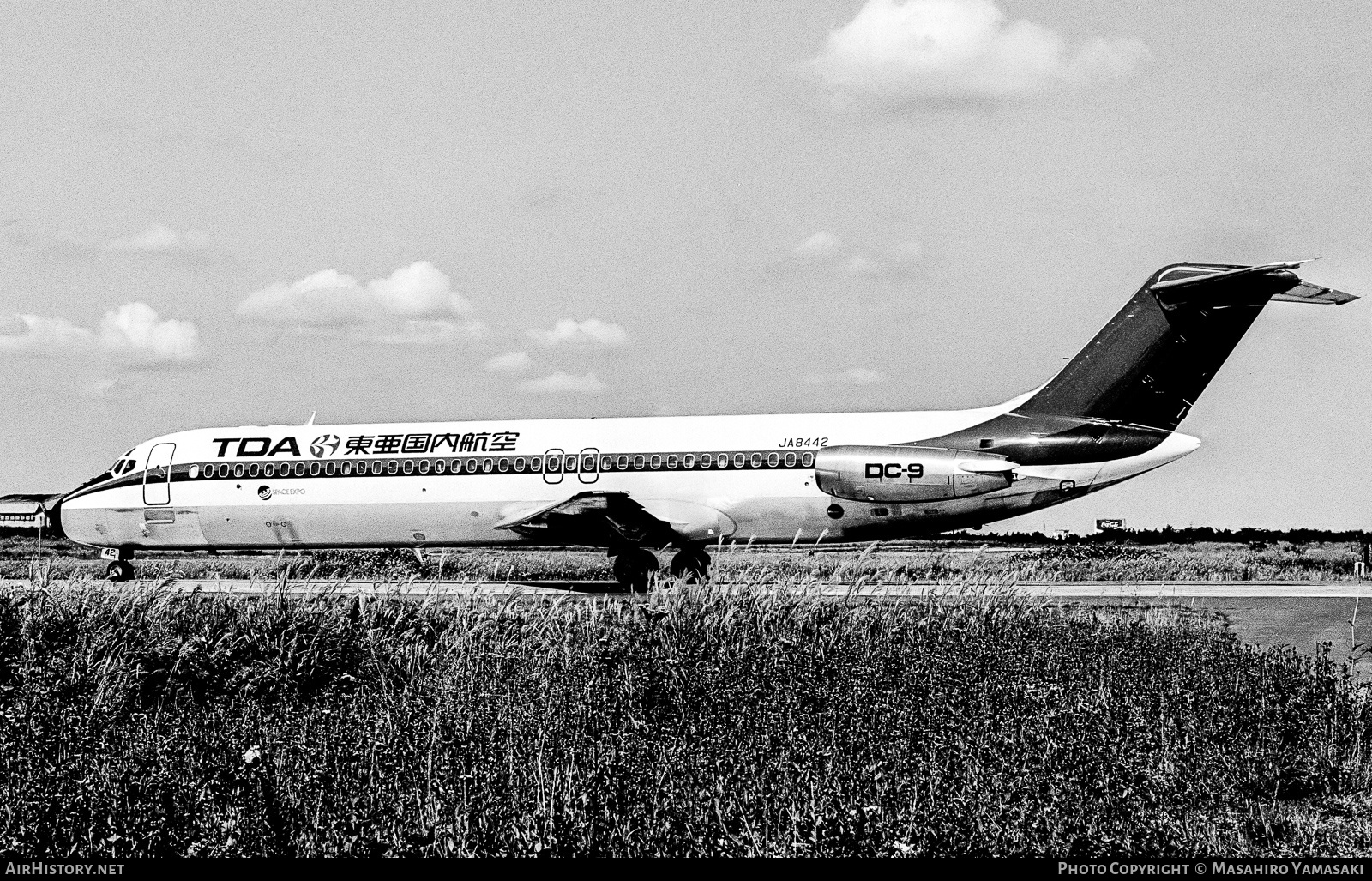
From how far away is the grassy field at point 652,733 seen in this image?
7215 millimetres

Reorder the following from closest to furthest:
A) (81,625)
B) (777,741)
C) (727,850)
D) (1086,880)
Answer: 1. (1086,880)
2. (727,850)
3. (777,741)
4. (81,625)

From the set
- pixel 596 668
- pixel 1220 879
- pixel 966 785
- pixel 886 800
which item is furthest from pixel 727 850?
pixel 596 668

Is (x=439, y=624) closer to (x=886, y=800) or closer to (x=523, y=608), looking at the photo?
(x=523, y=608)

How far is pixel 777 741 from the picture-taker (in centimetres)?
860

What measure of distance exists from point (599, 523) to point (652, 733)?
14.7 metres

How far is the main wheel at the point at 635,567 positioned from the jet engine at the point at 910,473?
373 cm

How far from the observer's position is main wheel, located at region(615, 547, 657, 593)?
2427 cm

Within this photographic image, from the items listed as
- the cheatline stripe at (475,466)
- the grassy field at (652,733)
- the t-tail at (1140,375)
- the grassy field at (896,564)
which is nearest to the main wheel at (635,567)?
the cheatline stripe at (475,466)

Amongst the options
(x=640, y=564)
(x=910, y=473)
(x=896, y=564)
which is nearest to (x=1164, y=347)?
(x=910, y=473)

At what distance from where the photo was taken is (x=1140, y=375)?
A: 22062mm

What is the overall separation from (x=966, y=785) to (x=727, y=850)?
172 centimetres

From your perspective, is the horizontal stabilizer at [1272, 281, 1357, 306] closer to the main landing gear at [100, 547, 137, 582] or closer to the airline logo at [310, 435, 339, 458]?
the airline logo at [310, 435, 339, 458]

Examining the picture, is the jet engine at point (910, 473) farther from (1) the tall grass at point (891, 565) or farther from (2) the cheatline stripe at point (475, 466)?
(1) the tall grass at point (891, 565)

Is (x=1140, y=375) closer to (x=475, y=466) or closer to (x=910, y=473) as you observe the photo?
(x=910, y=473)
